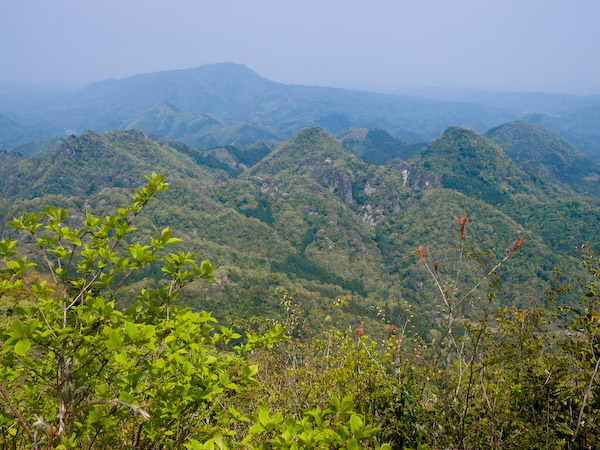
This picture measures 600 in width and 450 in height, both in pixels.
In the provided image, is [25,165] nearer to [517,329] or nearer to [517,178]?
[517,329]

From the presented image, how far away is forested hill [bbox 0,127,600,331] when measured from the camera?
3169 inches

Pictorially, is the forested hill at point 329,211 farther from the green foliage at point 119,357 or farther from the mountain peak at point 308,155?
the green foliage at point 119,357

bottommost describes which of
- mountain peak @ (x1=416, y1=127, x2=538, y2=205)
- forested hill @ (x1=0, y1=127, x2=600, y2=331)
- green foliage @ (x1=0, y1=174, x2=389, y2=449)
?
forested hill @ (x1=0, y1=127, x2=600, y2=331)

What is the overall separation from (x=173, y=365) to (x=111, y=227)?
121 centimetres

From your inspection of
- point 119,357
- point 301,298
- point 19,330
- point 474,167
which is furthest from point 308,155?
point 19,330

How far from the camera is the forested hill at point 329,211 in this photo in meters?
80.5

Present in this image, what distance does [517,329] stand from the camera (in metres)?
4.54

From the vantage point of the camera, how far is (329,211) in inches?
4734

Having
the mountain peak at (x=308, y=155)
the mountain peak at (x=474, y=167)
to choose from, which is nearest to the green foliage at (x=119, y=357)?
the mountain peak at (x=308, y=155)

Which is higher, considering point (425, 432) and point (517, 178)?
point (425, 432)

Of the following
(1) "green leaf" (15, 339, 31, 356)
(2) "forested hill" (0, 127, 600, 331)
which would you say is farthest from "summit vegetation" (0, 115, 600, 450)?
(2) "forested hill" (0, 127, 600, 331)

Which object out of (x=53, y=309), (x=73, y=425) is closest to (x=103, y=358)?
Answer: (x=73, y=425)

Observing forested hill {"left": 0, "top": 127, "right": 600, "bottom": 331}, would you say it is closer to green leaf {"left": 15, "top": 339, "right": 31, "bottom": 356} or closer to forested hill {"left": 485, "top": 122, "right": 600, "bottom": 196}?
forested hill {"left": 485, "top": 122, "right": 600, "bottom": 196}

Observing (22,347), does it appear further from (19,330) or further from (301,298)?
(301,298)
